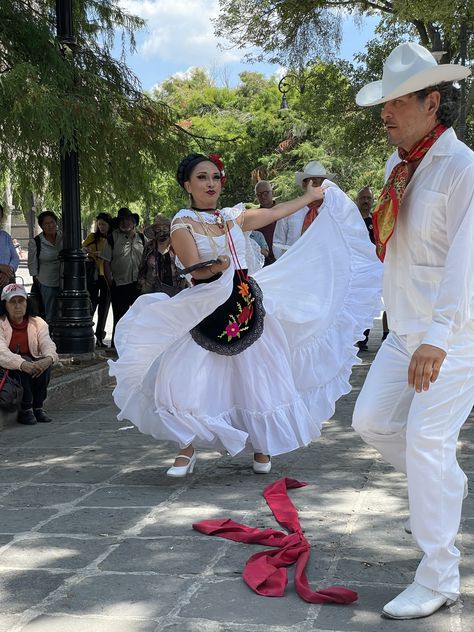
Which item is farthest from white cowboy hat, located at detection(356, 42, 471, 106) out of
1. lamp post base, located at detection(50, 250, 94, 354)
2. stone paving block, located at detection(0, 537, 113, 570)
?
lamp post base, located at detection(50, 250, 94, 354)

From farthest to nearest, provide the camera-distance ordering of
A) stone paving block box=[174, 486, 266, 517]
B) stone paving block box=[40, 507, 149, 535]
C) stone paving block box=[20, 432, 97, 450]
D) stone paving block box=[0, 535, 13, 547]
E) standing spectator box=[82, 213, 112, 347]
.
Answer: standing spectator box=[82, 213, 112, 347] → stone paving block box=[20, 432, 97, 450] → stone paving block box=[174, 486, 266, 517] → stone paving block box=[40, 507, 149, 535] → stone paving block box=[0, 535, 13, 547]

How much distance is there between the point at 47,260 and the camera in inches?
502

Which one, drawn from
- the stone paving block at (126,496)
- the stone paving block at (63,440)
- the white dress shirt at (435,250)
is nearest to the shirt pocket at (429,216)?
the white dress shirt at (435,250)

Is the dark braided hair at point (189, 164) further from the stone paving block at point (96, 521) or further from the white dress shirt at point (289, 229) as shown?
the white dress shirt at point (289, 229)

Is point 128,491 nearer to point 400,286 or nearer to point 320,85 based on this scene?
point 400,286

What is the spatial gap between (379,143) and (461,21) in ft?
30.7

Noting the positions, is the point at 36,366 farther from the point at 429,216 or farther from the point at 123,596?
the point at 429,216

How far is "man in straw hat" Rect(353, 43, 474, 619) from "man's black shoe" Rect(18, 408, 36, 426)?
5.12m

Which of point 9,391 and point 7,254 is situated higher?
point 7,254

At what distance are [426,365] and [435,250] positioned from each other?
518 millimetres

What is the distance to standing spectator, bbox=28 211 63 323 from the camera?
41.8 feet

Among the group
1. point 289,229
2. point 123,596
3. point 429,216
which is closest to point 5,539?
point 123,596

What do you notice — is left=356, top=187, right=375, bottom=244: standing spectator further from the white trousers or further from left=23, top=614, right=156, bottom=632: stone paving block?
left=23, top=614, right=156, bottom=632: stone paving block

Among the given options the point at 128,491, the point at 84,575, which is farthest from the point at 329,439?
the point at 84,575
